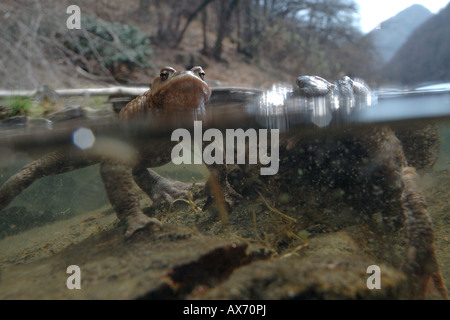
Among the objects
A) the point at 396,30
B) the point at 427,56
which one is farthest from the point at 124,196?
the point at 396,30

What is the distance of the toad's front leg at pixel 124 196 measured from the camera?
2918 mm

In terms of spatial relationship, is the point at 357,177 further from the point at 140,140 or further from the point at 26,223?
the point at 26,223

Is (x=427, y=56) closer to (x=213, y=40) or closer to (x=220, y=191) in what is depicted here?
(x=220, y=191)

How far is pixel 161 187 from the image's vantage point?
4.46m

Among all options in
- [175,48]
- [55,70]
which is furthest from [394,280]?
[175,48]

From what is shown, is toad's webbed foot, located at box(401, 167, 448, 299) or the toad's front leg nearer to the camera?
toad's webbed foot, located at box(401, 167, 448, 299)

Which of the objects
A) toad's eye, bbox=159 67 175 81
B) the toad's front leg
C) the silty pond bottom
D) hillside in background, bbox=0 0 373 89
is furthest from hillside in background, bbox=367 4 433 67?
the toad's front leg

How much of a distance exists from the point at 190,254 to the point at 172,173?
3.34 metres

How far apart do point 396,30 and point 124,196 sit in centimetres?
1060

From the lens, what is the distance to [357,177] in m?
3.21

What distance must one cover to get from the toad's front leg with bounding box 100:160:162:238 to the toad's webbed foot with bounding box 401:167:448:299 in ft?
7.38

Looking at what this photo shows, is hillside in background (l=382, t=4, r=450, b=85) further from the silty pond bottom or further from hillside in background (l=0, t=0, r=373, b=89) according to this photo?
the silty pond bottom

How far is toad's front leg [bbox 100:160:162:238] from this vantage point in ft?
9.57

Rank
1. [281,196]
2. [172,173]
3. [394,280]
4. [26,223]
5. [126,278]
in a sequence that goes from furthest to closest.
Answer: [26,223] → [172,173] → [281,196] → [126,278] → [394,280]
